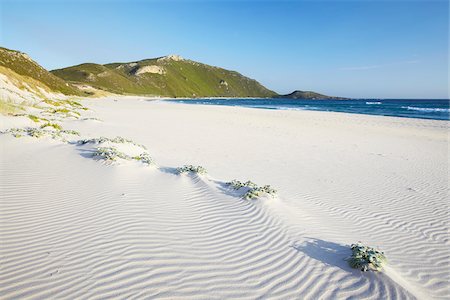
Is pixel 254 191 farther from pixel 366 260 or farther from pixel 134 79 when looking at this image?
pixel 134 79

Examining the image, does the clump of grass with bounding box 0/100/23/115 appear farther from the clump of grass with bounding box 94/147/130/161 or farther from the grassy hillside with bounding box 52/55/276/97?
the grassy hillside with bounding box 52/55/276/97

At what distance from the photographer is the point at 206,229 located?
16.8 ft

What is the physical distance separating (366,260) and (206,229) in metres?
2.88

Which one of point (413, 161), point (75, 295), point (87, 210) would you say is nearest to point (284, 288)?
point (75, 295)

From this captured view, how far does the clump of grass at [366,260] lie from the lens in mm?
4016

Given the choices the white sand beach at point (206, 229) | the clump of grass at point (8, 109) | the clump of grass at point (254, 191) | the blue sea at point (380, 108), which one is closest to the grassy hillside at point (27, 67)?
the blue sea at point (380, 108)

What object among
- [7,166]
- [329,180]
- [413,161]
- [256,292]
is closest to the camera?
[256,292]

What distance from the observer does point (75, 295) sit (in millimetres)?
3211

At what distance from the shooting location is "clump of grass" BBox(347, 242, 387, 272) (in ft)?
13.2

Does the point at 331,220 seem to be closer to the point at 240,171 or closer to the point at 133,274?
the point at 240,171

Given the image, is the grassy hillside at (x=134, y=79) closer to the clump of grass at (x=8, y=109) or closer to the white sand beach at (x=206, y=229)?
the clump of grass at (x=8, y=109)

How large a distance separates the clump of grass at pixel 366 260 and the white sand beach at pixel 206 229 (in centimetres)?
10

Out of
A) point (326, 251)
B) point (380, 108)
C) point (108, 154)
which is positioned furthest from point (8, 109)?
point (380, 108)

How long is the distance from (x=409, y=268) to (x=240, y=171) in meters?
6.01
